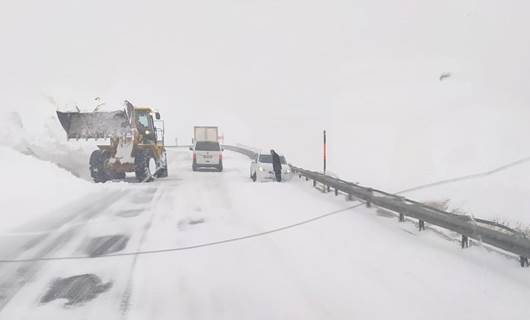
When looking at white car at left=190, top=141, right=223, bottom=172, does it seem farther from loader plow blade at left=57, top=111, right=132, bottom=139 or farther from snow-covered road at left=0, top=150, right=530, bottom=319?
snow-covered road at left=0, top=150, right=530, bottom=319

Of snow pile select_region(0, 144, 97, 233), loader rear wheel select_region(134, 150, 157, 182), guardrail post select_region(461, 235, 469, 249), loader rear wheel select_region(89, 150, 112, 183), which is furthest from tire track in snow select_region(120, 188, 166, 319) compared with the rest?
loader rear wheel select_region(89, 150, 112, 183)

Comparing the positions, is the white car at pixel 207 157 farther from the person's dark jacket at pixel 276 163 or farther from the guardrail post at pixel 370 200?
the guardrail post at pixel 370 200

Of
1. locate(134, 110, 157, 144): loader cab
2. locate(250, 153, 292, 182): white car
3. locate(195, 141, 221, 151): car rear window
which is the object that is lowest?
locate(250, 153, 292, 182): white car

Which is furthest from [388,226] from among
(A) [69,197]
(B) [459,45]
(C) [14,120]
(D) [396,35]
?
(D) [396,35]

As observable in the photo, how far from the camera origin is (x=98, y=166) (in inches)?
813

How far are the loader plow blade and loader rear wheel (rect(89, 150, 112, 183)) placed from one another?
1.01 m

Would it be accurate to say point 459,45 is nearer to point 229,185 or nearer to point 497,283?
point 229,185

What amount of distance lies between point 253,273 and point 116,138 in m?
15.3

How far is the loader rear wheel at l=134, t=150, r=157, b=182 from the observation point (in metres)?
20.8

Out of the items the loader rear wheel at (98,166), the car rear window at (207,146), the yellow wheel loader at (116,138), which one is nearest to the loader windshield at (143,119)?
the yellow wheel loader at (116,138)

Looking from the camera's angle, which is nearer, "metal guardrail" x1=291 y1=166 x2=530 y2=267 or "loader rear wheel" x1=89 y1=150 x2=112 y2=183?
"metal guardrail" x1=291 y1=166 x2=530 y2=267

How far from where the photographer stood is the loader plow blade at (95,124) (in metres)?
19.9

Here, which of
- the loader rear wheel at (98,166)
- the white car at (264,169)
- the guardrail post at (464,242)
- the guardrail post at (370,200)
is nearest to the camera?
the guardrail post at (464,242)

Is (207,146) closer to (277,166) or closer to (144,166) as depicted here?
(144,166)
